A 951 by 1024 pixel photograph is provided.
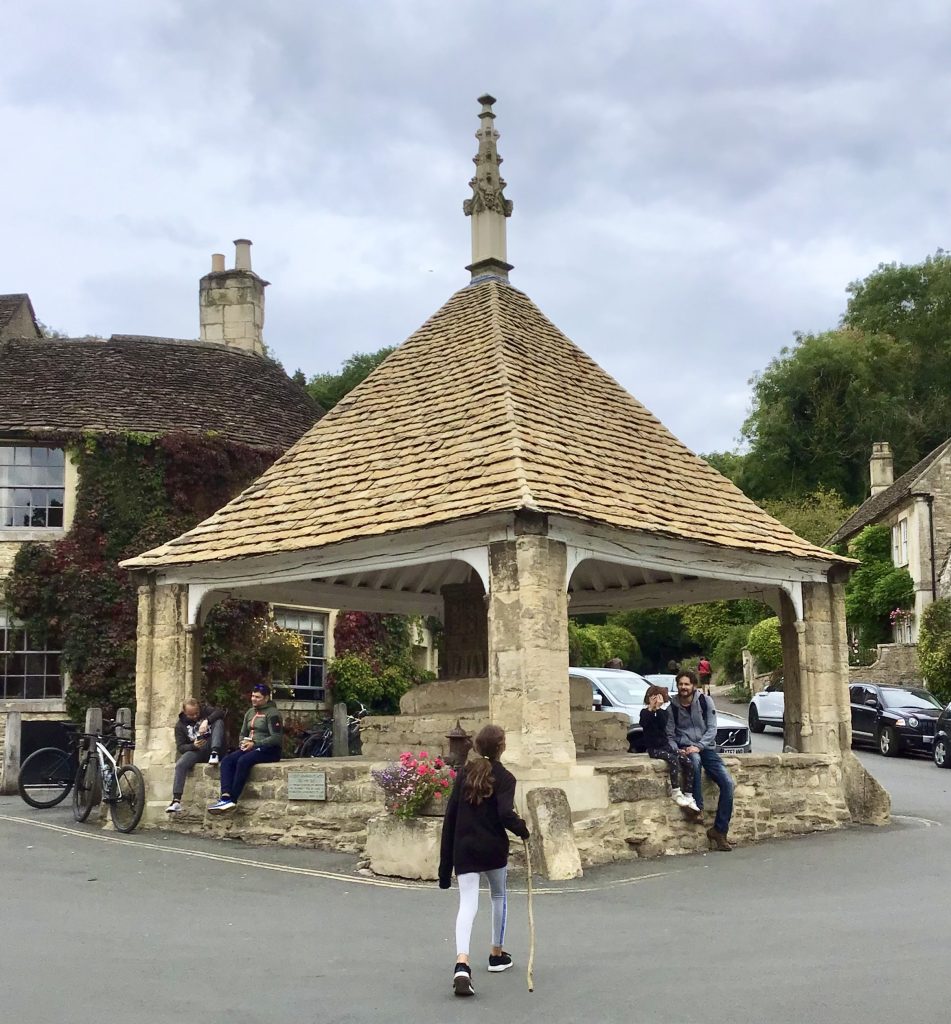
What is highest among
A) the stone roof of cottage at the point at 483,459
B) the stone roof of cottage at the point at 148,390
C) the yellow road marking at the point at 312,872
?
the stone roof of cottage at the point at 148,390

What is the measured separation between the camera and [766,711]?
88.1ft

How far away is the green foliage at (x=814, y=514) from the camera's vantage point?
45625 mm

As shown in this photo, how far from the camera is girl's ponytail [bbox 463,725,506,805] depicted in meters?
6.37

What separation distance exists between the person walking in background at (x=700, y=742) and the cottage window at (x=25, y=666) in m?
11.7

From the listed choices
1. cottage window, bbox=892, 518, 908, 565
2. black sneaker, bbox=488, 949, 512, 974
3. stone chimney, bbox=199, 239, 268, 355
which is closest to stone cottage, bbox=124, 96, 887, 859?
black sneaker, bbox=488, 949, 512, 974

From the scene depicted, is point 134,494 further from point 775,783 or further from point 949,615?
point 949,615

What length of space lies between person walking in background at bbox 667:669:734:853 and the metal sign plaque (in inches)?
127

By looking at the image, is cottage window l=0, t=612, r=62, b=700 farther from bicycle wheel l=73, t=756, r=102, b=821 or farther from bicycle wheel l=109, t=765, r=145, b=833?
bicycle wheel l=109, t=765, r=145, b=833

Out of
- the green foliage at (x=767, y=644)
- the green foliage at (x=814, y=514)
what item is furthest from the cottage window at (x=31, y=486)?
the green foliage at (x=814, y=514)

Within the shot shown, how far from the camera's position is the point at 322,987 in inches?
240

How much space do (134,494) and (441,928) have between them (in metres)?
13.6

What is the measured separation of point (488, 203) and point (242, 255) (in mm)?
10913

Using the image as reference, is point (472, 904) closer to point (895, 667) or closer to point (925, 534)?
point (895, 667)

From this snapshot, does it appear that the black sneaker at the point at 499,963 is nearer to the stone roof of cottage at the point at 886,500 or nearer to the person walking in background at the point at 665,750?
the person walking in background at the point at 665,750
